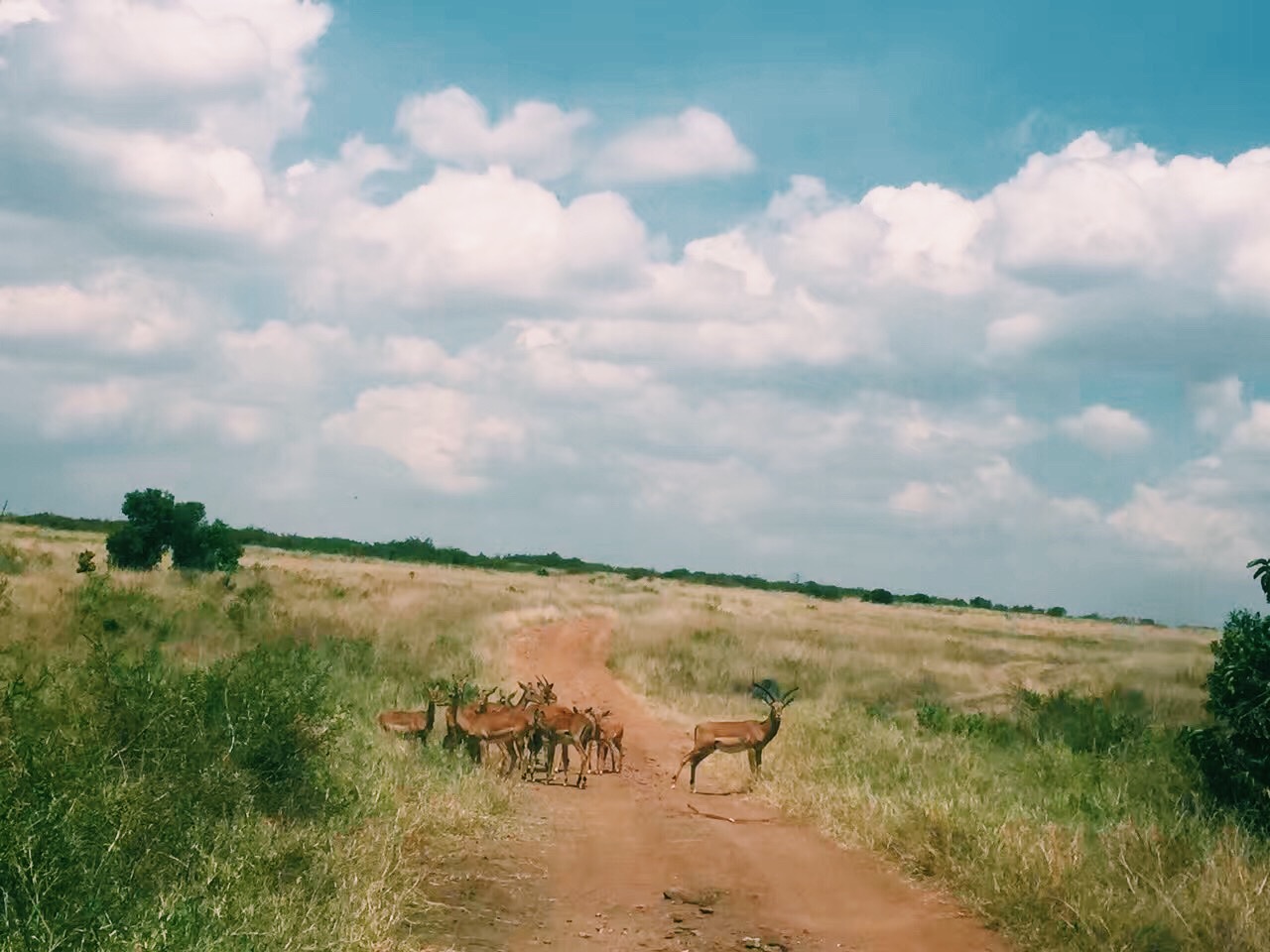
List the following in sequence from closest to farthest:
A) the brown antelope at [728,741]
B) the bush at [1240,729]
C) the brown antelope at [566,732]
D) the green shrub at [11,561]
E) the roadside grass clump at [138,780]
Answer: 1. the roadside grass clump at [138,780]
2. the bush at [1240,729]
3. the brown antelope at [728,741]
4. the brown antelope at [566,732]
5. the green shrub at [11,561]

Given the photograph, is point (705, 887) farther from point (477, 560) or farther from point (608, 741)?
point (477, 560)

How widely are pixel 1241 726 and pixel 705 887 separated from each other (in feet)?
17.9

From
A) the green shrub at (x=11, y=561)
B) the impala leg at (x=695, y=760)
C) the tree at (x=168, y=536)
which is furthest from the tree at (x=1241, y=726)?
the tree at (x=168, y=536)

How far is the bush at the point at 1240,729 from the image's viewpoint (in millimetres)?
10117

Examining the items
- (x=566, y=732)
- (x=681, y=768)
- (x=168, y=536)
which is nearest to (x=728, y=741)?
(x=681, y=768)

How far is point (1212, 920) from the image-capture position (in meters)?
7.12

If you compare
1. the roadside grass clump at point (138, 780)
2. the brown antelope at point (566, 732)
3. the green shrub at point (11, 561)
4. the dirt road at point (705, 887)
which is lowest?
the dirt road at point (705, 887)

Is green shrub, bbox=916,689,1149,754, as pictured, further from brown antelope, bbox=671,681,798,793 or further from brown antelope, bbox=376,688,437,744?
brown antelope, bbox=376,688,437,744

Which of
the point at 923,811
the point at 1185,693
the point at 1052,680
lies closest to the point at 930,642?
the point at 1052,680

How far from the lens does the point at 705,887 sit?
8969 mm

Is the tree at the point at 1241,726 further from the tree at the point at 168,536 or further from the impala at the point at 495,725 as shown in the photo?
the tree at the point at 168,536

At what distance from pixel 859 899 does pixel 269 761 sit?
491 cm

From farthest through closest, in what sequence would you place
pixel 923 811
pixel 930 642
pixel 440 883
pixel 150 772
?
pixel 930 642
pixel 923 811
pixel 440 883
pixel 150 772

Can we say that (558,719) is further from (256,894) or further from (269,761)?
(256,894)
